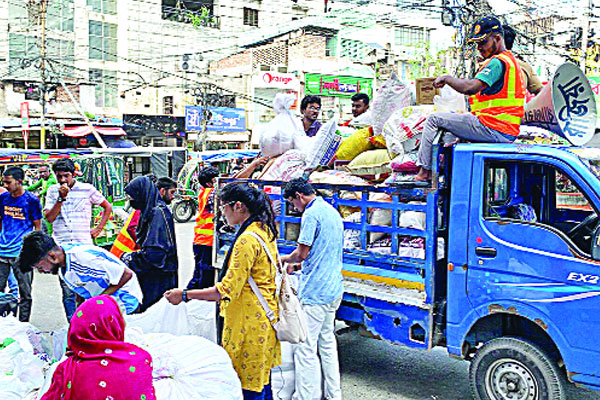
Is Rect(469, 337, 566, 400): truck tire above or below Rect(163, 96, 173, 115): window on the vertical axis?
below

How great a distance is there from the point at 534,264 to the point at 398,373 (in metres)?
1.82

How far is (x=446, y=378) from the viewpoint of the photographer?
488 centimetres

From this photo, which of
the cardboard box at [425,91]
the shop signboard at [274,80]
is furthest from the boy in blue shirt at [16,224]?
the shop signboard at [274,80]

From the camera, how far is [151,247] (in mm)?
4551

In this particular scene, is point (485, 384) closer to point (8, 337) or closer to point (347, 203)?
point (347, 203)

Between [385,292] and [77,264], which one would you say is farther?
[385,292]

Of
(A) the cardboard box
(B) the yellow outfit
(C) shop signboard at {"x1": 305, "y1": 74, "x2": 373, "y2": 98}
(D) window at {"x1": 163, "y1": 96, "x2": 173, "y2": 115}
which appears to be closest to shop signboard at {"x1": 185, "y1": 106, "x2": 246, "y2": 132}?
(D) window at {"x1": 163, "y1": 96, "x2": 173, "y2": 115}

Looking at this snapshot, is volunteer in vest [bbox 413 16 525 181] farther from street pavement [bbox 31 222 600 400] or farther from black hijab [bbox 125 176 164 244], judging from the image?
black hijab [bbox 125 176 164 244]

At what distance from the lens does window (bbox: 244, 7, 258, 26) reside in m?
39.1

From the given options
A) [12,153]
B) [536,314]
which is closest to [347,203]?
[536,314]

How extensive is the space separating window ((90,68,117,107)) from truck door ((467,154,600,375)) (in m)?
26.6

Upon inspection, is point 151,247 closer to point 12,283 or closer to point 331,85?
point 12,283

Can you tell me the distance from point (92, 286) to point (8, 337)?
1.98ft

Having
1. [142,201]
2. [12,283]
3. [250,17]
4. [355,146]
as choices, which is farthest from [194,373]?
[250,17]
